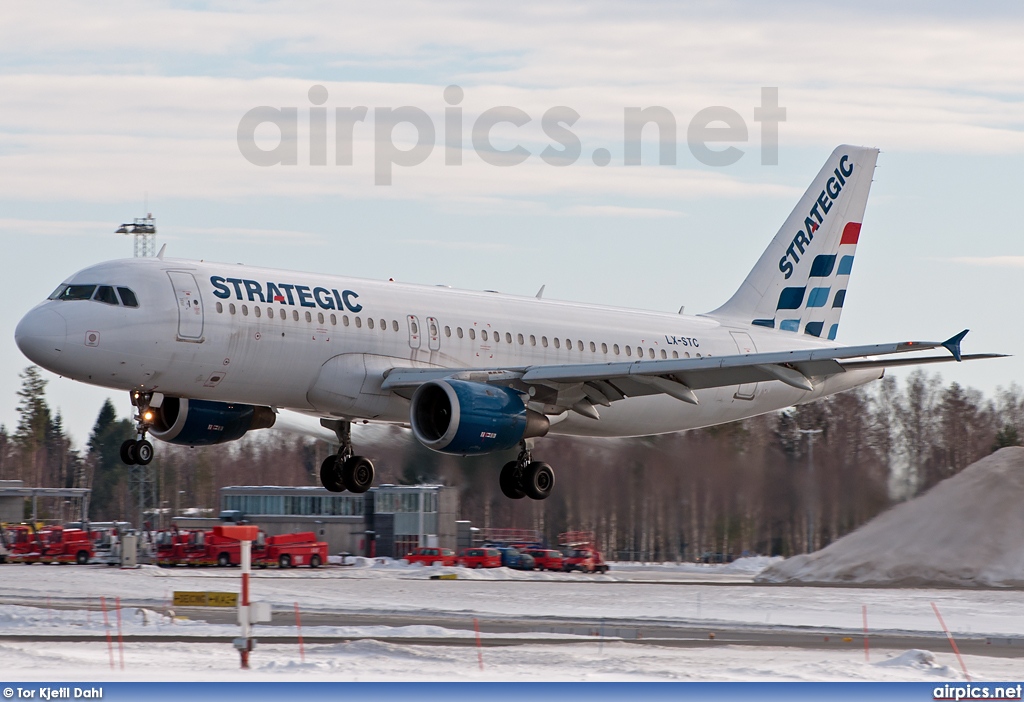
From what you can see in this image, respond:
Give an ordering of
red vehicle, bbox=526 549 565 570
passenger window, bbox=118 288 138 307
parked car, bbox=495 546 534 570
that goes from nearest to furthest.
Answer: passenger window, bbox=118 288 138 307 < red vehicle, bbox=526 549 565 570 < parked car, bbox=495 546 534 570

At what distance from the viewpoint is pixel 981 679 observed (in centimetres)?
2731

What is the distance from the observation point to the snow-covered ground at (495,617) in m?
27.4

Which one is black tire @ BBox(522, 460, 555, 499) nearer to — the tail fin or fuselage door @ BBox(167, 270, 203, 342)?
fuselage door @ BBox(167, 270, 203, 342)

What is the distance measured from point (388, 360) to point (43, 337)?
293 inches

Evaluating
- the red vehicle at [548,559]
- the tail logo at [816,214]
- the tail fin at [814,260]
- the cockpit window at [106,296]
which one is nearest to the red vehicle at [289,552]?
the red vehicle at [548,559]

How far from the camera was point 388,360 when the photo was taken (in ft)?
108

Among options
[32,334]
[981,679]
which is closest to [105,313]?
[32,334]

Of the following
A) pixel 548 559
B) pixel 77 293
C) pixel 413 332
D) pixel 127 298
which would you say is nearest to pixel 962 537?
pixel 548 559

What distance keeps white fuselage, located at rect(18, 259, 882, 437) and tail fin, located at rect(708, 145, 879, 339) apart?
20.6 ft

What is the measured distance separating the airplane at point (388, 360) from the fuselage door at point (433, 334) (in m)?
0.06

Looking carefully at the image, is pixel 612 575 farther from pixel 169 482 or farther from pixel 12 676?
pixel 169 482

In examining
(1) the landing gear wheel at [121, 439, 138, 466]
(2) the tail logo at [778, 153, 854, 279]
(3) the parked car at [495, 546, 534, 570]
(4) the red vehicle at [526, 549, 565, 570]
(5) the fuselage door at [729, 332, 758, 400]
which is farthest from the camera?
(3) the parked car at [495, 546, 534, 570]

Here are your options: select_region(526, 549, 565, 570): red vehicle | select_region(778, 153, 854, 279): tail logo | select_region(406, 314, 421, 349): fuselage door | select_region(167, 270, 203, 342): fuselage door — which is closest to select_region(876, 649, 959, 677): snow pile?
select_region(406, 314, 421, 349): fuselage door

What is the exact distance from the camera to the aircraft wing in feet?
106
